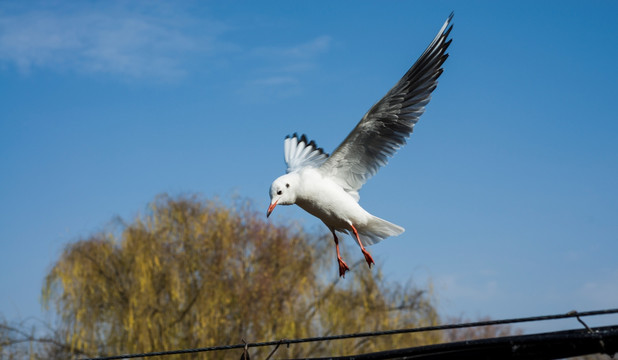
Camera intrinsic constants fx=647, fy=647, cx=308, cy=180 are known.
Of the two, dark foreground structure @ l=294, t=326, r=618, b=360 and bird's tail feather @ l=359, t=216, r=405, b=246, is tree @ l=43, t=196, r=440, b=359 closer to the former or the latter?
bird's tail feather @ l=359, t=216, r=405, b=246

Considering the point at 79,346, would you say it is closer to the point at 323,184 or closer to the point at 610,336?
the point at 323,184

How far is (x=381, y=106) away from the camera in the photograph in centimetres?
427

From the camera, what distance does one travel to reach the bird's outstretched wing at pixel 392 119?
14.0 feet

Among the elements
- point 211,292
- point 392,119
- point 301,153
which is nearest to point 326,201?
point 392,119

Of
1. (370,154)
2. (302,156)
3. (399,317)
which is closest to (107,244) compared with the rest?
(399,317)

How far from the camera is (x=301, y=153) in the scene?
5605mm

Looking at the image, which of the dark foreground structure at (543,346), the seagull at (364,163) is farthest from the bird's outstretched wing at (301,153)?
the dark foreground structure at (543,346)

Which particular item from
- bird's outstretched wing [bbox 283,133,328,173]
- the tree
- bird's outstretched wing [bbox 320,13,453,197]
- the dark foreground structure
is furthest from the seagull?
the tree

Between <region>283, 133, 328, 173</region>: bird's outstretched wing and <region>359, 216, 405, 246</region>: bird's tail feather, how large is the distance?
0.96 meters

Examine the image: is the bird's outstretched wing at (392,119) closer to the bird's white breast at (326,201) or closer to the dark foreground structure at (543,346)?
the bird's white breast at (326,201)

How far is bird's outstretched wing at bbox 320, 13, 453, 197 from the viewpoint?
4277 mm

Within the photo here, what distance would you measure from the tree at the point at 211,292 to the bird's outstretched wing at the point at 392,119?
658cm

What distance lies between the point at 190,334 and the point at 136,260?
1510mm

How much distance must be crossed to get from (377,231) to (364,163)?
0.49 meters
